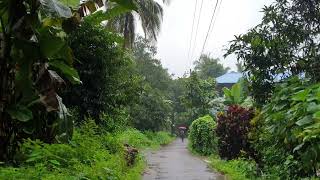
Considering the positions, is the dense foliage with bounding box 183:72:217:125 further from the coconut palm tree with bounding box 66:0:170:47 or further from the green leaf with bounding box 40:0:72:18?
the green leaf with bounding box 40:0:72:18

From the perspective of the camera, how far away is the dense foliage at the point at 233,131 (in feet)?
52.4

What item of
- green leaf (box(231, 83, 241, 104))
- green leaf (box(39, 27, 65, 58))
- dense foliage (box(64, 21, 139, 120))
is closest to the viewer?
green leaf (box(39, 27, 65, 58))

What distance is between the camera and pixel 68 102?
1334 centimetres

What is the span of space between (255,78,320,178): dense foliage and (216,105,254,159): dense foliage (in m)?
5.05

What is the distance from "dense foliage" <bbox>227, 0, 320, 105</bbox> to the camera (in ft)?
32.7

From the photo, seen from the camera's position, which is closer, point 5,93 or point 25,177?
point 25,177

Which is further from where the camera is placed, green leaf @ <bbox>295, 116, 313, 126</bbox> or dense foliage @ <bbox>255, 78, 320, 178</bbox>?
green leaf @ <bbox>295, 116, 313, 126</bbox>

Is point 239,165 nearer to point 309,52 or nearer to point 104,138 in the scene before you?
point 104,138

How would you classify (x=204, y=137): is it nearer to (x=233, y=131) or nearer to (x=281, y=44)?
(x=233, y=131)

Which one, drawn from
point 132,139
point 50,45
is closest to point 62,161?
point 50,45

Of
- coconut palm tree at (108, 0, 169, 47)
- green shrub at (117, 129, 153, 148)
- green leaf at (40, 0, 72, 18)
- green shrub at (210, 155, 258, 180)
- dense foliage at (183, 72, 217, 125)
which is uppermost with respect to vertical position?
coconut palm tree at (108, 0, 169, 47)

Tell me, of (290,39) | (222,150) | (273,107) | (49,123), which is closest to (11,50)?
(49,123)

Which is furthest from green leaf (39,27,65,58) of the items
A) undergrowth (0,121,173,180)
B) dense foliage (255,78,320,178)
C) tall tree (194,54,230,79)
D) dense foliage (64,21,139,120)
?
tall tree (194,54,230,79)

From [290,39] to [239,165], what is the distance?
577cm
